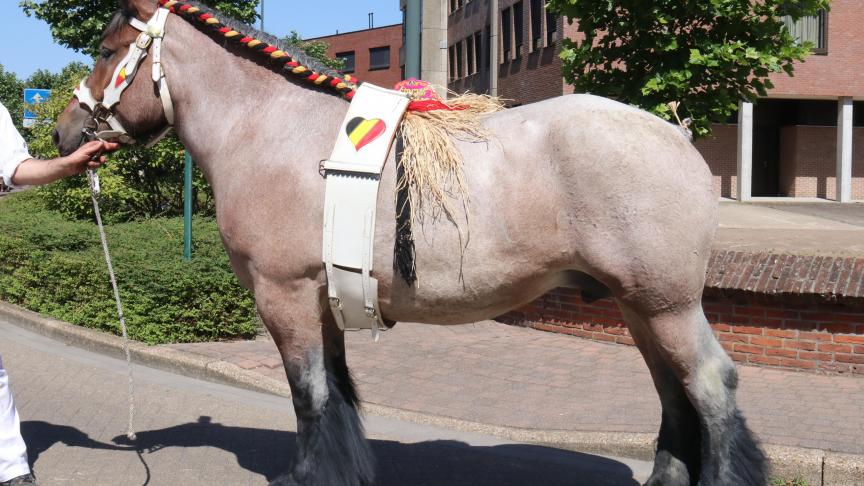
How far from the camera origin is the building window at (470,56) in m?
40.5

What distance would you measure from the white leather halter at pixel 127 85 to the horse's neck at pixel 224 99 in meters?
0.04

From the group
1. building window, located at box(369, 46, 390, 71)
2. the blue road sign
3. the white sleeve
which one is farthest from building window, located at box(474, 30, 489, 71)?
the white sleeve

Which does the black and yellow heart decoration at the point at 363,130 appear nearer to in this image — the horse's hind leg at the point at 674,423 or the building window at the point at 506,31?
the horse's hind leg at the point at 674,423

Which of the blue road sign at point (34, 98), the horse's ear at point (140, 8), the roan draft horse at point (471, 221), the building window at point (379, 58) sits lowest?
the roan draft horse at point (471, 221)

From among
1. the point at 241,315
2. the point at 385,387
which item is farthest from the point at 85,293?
the point at 385,387

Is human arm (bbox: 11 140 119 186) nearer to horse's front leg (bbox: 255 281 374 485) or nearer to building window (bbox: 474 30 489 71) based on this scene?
horse's front leg (bbox: 255 281 374 485)

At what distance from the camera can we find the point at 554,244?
3494 mm

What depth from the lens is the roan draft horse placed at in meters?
3.42

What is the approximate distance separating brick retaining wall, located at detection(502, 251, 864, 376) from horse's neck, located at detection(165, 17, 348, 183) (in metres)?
4.44

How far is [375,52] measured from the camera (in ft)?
211

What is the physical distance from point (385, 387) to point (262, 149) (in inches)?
133

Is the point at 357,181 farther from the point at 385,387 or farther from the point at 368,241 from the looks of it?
the point at 385,387

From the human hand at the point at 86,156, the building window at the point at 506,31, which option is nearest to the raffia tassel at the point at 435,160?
the human hand at the point at 86,156

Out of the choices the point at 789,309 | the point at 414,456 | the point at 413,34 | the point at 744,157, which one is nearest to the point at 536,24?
the point at 744,157
